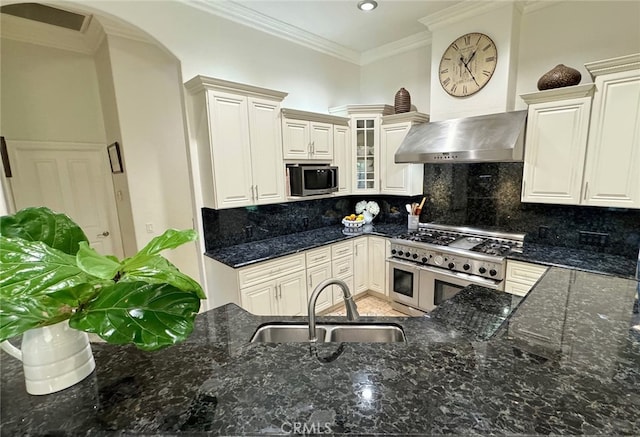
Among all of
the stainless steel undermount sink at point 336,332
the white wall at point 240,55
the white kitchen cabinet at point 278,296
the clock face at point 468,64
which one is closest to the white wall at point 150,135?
the white wall at point 240,55

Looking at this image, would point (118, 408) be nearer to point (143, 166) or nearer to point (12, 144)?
point (143, 166)

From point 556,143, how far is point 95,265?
3.31 metres

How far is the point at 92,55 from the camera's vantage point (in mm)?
3717

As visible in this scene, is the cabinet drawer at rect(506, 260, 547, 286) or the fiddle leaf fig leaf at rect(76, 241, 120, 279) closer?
the fiddle leaf fig leaf at rect(76, 241, 120, 279)

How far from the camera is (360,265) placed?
12.2 feet

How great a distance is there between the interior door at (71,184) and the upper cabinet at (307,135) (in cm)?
262

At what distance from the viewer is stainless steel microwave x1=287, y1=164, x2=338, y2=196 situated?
323 cm

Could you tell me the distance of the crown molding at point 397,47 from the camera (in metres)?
3.62

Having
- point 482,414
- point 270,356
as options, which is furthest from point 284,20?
point 482,414

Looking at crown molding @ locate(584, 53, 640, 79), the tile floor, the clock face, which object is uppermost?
the clock face

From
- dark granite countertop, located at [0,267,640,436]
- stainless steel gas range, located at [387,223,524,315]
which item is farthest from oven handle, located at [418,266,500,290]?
dark granite countertop, located at [0,267,640,436]

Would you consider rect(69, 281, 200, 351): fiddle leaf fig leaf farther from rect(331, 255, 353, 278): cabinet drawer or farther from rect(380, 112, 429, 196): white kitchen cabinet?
rect(380, 112, 429, 196): white kitchen cabinet

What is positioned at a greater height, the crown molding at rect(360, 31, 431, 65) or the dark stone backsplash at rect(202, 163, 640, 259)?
the crown molding at rect(360, 31, 431, 65)

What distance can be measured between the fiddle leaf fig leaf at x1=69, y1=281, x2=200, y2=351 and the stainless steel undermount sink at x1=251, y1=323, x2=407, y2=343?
63 cm
